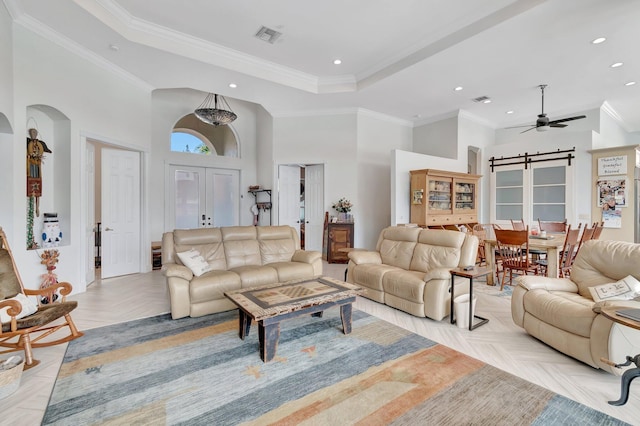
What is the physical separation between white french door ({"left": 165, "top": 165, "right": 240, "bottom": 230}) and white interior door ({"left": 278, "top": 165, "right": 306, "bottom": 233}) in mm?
1344

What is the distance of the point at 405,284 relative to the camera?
3.55 m

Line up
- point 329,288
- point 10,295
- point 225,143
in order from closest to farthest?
point 10,295
point 329,288
point 225,143

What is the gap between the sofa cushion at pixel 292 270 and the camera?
400 centimetres

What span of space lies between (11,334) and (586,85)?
8742 mm

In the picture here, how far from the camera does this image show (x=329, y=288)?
3.07 meters

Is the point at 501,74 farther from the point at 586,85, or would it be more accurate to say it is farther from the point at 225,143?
the point at 225,143

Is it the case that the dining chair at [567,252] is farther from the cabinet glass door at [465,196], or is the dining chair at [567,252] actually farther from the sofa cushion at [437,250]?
the cabinet glass door at [465,196]

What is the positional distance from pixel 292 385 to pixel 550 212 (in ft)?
25.0

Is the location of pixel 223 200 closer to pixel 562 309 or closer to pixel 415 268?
pixel 415 268

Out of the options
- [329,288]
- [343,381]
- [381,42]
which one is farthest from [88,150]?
[343,381]

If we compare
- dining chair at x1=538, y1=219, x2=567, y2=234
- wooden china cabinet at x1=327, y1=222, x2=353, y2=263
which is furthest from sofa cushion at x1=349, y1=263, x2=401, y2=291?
dining chair at x1=538, y1=219, x2=567, y2=234

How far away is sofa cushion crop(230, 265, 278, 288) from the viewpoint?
3.70 m

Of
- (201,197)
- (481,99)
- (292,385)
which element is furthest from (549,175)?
(201,197)

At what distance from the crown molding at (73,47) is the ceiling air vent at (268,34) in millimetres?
2463
